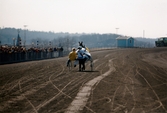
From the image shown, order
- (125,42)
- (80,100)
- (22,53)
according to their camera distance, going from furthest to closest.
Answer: (125,42)
(22,53)
(80,100)

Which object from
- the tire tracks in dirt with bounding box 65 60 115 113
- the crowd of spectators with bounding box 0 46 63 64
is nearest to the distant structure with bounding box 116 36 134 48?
the crowd of spectators with bounding box 0 46 63 64

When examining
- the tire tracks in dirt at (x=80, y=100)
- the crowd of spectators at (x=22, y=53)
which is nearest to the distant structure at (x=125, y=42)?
the crowd of spectators at (x=22, y=53)

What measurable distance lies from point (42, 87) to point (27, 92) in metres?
1.39

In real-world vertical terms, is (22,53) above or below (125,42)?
below

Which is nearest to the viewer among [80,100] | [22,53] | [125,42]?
[80,100]

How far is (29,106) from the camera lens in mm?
9273

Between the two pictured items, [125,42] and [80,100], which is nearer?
[80,100]

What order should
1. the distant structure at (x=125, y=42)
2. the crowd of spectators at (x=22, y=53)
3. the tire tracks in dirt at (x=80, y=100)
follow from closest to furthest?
the tire tracks in dirt at (x=80, y=100) < the crowd of spectators at (x=22, y=53) < the distant structure at (x=125, y=42)

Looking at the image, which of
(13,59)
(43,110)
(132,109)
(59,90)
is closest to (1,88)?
(59,90)

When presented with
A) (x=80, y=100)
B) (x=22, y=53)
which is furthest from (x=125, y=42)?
(x=80, y=100)

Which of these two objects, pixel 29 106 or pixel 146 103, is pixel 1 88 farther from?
pixel 146 103

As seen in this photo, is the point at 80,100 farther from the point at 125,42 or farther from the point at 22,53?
the point at 125,42

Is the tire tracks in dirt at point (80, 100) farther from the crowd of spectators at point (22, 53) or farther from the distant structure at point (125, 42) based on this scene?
the distant structure at point (125, 42)

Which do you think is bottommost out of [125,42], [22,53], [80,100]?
[80,100]
